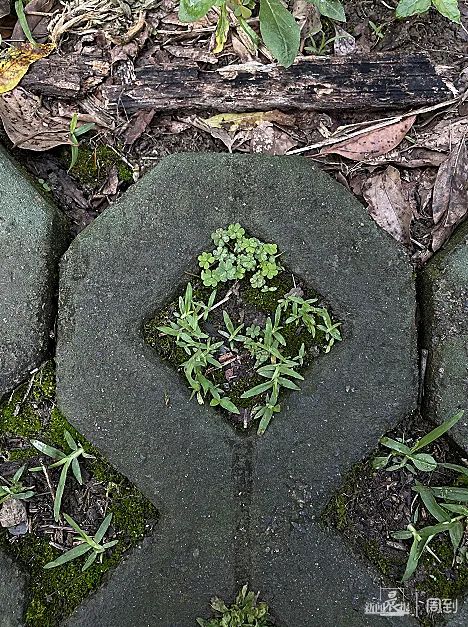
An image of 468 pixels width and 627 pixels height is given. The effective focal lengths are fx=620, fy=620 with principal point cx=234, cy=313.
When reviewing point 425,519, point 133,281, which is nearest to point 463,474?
point 425,519

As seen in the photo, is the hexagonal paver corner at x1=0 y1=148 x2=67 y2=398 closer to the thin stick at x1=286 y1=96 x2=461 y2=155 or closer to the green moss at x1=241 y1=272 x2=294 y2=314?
the green moss at x1=241 y1=272 x2=294 y2=314

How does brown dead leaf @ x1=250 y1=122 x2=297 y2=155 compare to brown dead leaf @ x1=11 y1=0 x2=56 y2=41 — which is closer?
brown dead leaf @ x1=250 y1=122 x2=297 y2=155

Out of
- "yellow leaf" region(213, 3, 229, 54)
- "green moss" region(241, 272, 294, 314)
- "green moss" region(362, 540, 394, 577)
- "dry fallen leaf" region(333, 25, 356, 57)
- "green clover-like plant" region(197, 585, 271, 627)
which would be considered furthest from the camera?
"dry fallen leaf" region(333, 25, 356, 57)

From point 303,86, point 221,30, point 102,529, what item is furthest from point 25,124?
point 102,529

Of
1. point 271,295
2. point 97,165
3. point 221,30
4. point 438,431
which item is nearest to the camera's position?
point 438,431

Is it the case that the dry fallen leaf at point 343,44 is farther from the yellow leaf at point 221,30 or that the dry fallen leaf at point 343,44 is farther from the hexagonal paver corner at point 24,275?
the hexagonal paver corner at point 24,275

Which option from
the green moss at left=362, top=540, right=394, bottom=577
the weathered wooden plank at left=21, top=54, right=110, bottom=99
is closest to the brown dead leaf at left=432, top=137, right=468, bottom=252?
the green moss at left=362, top=540, right=394, bottom=577

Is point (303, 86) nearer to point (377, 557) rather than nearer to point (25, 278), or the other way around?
point (25, 278)
